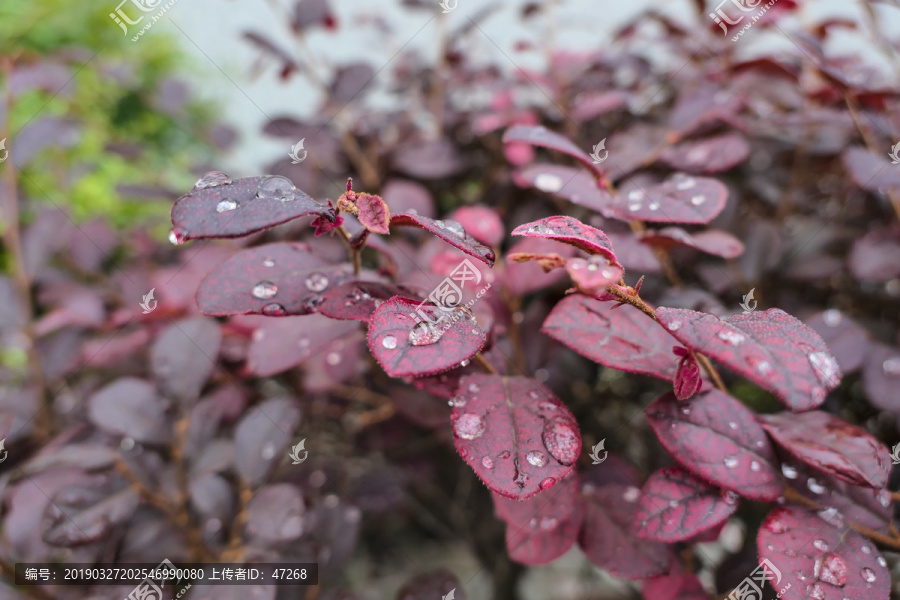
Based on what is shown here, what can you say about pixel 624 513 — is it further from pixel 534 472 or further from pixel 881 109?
pixel 881 109

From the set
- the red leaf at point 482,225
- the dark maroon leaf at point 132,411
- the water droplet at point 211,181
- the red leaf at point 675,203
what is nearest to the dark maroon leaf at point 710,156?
the red leaf at point 675,203

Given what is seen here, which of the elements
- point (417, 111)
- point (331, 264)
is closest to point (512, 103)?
point (417, 111)

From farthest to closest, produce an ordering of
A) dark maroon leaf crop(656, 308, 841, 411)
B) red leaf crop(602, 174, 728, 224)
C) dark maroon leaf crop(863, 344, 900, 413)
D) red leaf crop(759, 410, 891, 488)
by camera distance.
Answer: dark maroon leaf crop(863, 344, 900, 413)
red leaf crop(602, 174, 728, 224)
red leaf crop(759, 410, 891, 488)
dark maroon leaf crop(656, 308, 841, 411)

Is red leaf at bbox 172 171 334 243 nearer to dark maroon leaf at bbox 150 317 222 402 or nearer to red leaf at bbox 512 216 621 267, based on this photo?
red leaf at bbox 512 216 621 267

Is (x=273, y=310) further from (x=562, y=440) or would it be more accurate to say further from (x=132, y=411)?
(x=132, y=411)

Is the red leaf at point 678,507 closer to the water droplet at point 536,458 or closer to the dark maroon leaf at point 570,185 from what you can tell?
the water droplet at point 536,458

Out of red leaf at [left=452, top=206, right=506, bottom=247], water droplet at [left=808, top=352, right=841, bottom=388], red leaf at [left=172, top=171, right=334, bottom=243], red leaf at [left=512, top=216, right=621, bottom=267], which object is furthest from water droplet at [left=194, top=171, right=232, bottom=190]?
water droplet at [left=808, top=352, right=841, bottom=388]
